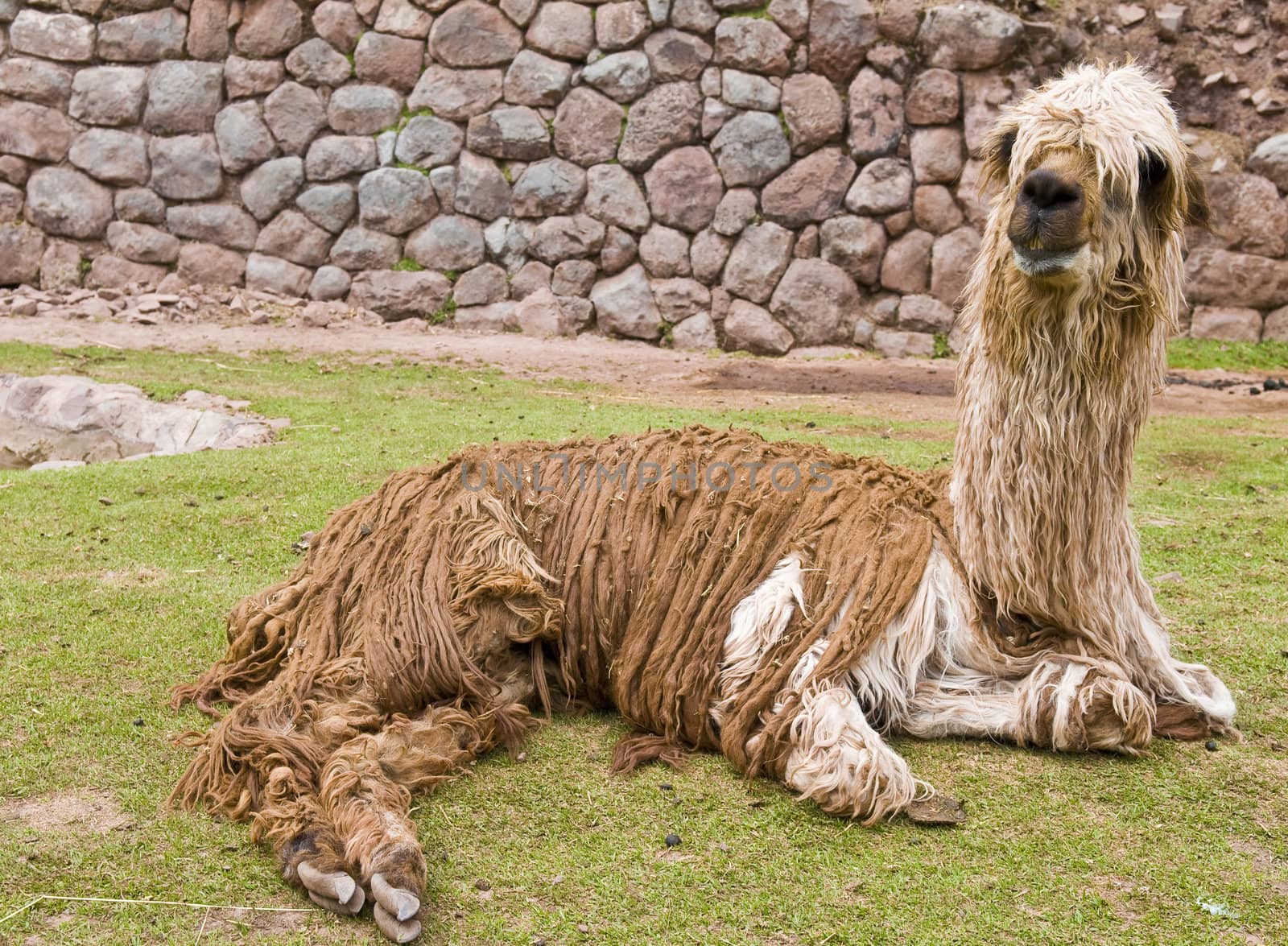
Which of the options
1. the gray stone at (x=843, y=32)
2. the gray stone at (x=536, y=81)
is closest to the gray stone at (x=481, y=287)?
the gray stone at (x=536, y=81)

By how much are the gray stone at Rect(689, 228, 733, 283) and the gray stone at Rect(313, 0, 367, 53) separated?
176 inches

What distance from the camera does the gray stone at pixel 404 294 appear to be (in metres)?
12.8

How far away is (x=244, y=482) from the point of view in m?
6.04

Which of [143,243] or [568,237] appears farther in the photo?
[143,243]

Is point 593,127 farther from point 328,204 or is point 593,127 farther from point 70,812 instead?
point 70,812

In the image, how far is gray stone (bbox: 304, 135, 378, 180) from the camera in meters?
12.9

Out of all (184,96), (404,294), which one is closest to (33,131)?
(184,96)

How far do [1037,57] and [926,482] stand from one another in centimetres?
1017

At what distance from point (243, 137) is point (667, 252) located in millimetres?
4885

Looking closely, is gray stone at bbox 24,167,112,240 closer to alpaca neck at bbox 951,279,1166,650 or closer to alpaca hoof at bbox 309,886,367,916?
alpaca neck at bbox 951,279,1166,650

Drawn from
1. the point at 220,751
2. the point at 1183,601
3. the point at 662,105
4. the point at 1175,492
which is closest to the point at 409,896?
the point at 220,751

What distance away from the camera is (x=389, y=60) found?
1295 centimetres

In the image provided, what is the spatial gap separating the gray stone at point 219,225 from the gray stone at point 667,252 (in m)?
4.41

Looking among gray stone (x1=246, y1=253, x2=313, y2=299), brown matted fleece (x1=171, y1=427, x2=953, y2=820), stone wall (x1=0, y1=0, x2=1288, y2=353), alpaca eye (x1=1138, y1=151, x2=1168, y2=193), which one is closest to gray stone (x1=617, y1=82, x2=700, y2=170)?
stone wall (x1=0, y1=0, x2=1288, y2=353)
